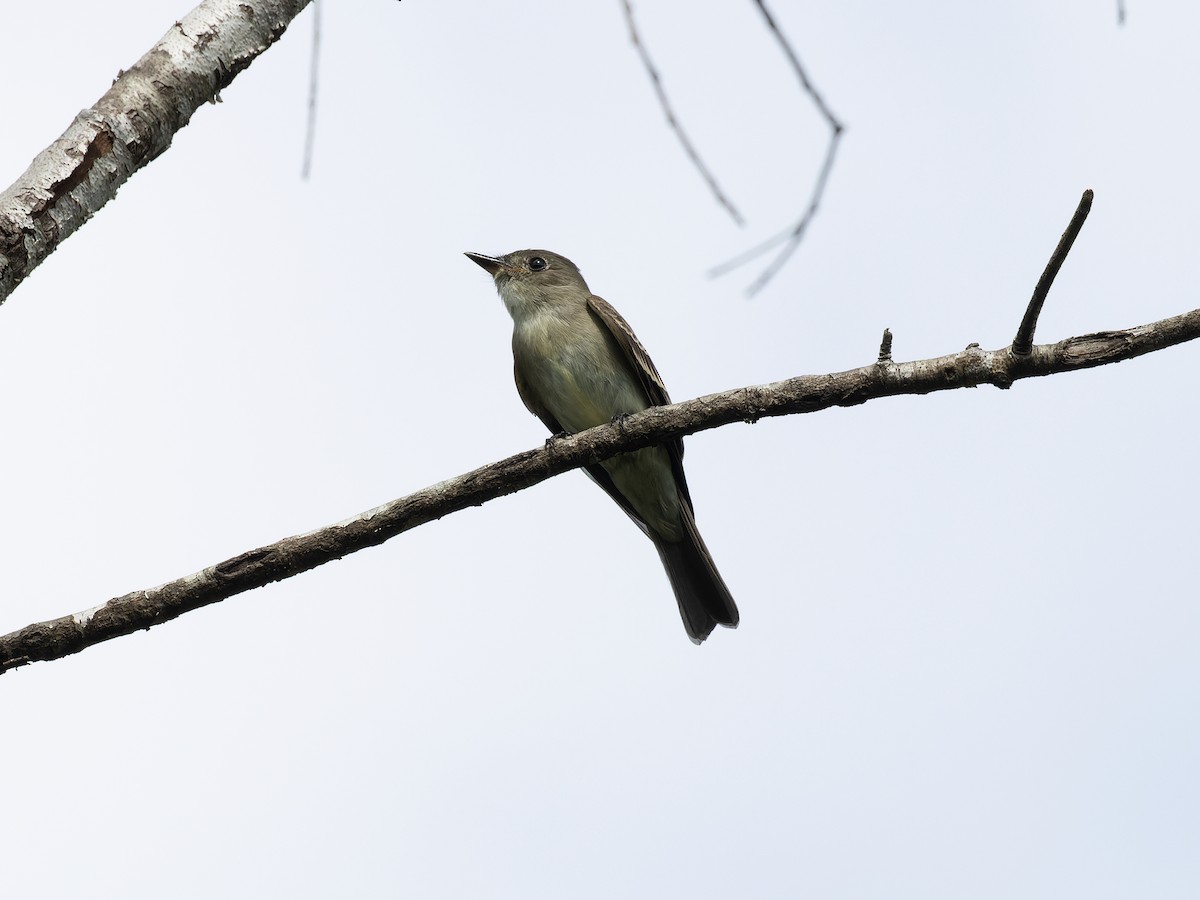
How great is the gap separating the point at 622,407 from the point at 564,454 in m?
3.26

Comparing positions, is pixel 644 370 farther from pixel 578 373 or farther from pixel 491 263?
pixel 491 263

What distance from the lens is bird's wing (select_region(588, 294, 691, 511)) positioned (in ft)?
25.9

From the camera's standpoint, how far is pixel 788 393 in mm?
4391

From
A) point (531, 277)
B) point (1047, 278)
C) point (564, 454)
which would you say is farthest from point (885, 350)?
point (531, 277)

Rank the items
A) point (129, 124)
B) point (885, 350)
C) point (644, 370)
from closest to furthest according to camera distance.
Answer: point (129, 124) → point (885, 350) → point (644, 370)

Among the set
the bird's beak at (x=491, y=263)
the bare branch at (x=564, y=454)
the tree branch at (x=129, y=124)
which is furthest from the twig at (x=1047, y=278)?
the bird's beak at (x=491, y=263)

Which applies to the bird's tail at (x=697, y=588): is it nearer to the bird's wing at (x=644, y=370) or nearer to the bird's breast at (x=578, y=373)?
the bird's wing at (x=644, y=370)

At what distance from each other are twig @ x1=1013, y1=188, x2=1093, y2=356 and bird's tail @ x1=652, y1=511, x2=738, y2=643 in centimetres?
417

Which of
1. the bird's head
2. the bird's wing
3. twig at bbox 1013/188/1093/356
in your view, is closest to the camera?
twig at bbox 1013/188/1093/356

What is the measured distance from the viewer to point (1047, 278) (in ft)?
12.5

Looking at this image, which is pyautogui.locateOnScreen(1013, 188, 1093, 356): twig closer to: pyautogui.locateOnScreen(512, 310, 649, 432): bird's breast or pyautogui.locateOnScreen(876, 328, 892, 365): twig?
pyautogui.locateOnScreen(876, 328, 892, 365): twig

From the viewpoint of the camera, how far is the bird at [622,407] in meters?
7.95

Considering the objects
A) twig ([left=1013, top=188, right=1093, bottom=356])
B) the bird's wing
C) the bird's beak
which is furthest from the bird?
twig ([left=1013, top=188, right=1093, bottom=356])

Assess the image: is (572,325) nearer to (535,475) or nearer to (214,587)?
(535,475)
